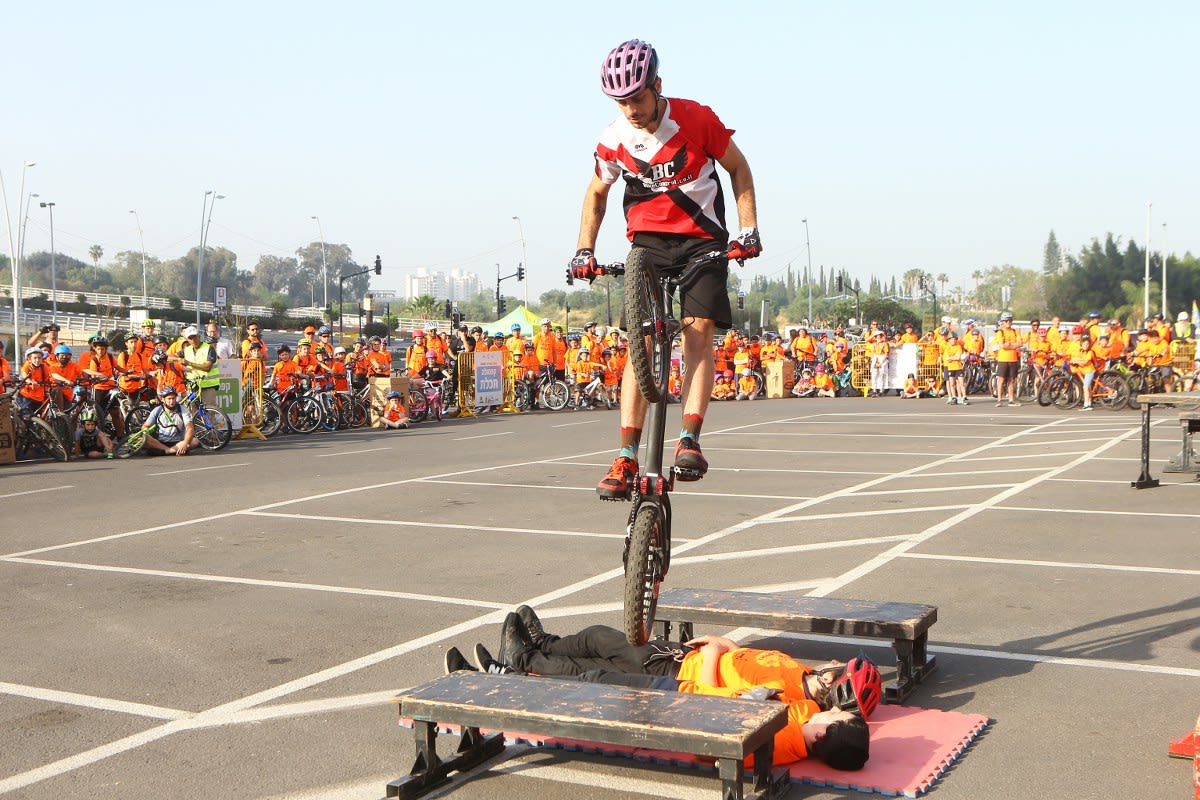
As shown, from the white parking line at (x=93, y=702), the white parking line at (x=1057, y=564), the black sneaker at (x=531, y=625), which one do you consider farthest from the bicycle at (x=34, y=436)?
the black sneaker at (x=531, y=625)

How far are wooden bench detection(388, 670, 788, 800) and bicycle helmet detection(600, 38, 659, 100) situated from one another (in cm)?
263

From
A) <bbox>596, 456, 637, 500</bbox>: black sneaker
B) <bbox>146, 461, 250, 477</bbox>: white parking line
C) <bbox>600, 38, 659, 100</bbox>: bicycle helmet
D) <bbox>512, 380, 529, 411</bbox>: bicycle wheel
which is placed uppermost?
<bbox>600, 38, 659, 100</bbox>: bicycle helmet

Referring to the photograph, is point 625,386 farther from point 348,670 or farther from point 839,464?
point 839,464

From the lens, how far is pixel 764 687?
4812mm

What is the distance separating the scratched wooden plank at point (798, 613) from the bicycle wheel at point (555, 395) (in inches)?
1020

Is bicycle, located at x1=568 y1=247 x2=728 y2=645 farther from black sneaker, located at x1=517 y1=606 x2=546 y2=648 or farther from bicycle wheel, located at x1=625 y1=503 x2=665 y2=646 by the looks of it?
black sneaker, located at x1=517 y1=606 x2=546 y2=648

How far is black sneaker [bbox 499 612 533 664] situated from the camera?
5.46 m

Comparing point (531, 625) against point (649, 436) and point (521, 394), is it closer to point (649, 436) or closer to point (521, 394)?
point (649, 436)

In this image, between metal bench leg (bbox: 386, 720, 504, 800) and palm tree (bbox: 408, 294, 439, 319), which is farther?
palm tree (bbox: 408, 294, 439, 319)

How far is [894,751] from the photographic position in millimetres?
4754

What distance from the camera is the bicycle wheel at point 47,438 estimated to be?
18.4 meters

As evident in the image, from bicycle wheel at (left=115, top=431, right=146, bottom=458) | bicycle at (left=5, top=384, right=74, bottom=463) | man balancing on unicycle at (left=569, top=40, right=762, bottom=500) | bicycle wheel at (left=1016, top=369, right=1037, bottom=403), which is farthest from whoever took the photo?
bicycle wheel at (left=1016, top=369, right=1037, bottom=403)

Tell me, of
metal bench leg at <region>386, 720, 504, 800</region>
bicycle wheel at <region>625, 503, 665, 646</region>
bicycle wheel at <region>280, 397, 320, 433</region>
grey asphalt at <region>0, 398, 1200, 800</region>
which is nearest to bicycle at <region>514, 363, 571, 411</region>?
bicycle wheel at <region>280, 397, 320, 433</region>

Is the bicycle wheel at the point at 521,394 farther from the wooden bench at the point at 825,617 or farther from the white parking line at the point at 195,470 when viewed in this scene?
the wooden bench at the point at 825,617
